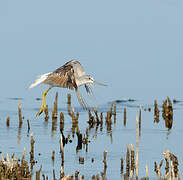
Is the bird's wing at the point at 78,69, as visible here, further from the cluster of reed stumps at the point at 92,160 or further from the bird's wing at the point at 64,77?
the cluster of reed stumps at the point at 92,160

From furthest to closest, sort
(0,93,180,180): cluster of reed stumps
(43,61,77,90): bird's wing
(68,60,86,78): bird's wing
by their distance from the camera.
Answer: (68,60,86,78): bird's wing
(43,61,77,90): bird's wing
(0,93,180,180): cluster of reed stumps

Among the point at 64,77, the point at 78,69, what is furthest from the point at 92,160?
the point at 78,69

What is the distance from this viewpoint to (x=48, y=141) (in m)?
21.6

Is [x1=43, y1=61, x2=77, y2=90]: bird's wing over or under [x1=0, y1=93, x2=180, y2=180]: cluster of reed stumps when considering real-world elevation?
over

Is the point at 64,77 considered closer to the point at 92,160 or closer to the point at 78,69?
the point at 78,69

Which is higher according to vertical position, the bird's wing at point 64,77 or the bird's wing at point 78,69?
the bird's wing at point 78,69

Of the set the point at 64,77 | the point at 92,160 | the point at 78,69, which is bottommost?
the point at 92,160

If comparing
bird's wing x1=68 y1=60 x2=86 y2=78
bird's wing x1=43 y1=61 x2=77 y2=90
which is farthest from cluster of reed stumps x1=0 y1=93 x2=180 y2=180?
bird's wing x1=43 y1=61 x2=77 y2=90

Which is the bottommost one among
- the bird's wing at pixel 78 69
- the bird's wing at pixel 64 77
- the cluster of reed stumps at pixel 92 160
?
the cluster of reed stumps at pixel 92 160

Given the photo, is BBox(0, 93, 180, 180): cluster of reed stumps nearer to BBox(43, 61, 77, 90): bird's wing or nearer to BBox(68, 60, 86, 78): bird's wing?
BBox(68, 60, 86, 78): bird's wing

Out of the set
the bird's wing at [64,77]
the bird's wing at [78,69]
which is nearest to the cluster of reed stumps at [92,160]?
the bird's wing at [78,69]

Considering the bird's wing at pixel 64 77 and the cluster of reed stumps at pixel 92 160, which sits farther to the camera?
the bird's wing at pixel 64 77

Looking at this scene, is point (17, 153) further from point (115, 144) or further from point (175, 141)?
point (175, 141)

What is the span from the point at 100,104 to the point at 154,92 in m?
7.94
